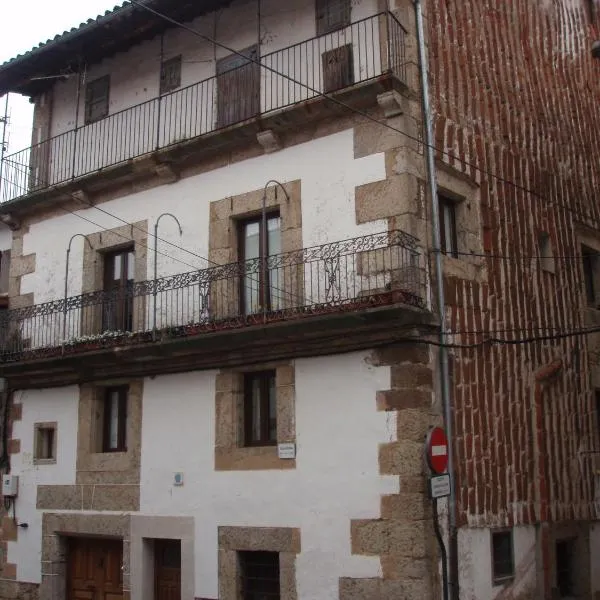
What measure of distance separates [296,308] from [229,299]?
5.28 ft

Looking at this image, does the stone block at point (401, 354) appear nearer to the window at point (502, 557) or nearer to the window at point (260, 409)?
the window at point (260, 409)

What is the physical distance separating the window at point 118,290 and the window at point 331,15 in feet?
14.9

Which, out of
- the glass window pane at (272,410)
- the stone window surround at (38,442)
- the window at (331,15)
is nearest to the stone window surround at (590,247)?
the window at (331,15)

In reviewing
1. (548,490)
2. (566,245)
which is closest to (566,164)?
(566,245)

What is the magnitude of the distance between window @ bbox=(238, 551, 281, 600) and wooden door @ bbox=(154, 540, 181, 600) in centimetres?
122

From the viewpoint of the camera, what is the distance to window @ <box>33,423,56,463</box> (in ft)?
44.6

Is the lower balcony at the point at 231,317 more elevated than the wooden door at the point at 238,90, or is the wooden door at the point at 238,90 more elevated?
the wooden door at the point at 238,90

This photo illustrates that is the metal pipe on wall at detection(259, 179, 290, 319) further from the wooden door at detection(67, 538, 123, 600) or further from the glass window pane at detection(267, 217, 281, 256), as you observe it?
the wooden door at detection(67, 538, 123, 600)

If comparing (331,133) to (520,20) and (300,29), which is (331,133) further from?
(520,20)

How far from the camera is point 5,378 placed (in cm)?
1418

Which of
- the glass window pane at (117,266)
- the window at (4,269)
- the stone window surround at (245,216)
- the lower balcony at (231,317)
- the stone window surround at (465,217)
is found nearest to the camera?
the lower balcony at (231,317)

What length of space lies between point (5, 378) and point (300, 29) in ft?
24.4

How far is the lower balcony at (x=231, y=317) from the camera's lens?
32.8ft

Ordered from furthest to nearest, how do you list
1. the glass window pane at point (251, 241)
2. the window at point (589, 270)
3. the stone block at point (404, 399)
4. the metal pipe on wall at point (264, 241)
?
the window at point (589, 270)
the glass window pane at point (251, 241)
the metal pipe on wall at point (264, 241)
the stone block at point (404, 399)
